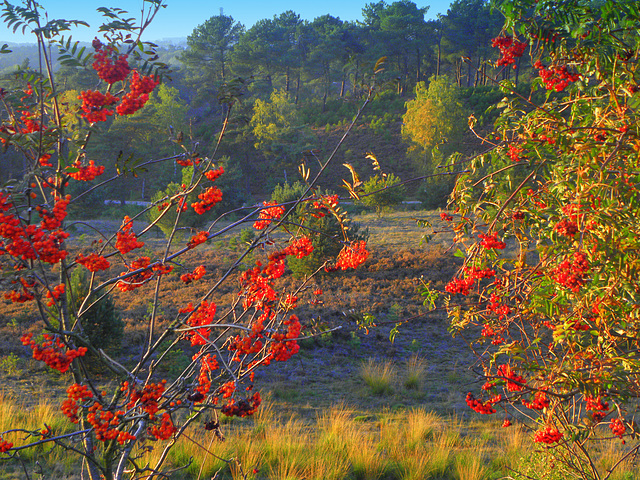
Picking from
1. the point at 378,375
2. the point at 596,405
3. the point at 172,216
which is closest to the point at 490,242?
the point at 596,405

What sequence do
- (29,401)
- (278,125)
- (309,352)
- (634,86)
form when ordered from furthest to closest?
(278,125) → (309,352) → (29,401) → (634,86)

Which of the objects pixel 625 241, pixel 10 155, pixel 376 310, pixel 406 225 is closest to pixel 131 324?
pixel 376 310

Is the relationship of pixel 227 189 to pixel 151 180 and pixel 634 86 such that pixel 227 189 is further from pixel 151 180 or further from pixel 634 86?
pixel 634 86

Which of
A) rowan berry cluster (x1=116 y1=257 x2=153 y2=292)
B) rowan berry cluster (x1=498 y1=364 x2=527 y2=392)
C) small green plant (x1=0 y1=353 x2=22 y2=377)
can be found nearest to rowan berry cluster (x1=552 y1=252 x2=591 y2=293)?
rowan berry cluster (x1=498 y1=364 x2=527 y2=392)

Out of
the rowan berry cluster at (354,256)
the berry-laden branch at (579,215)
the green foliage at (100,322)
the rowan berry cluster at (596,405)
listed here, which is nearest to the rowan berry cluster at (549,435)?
the berry-laden branch at (579,215)

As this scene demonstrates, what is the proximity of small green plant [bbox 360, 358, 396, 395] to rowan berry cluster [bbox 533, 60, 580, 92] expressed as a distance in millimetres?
4815

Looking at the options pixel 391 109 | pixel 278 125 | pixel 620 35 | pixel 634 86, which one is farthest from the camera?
pixel 391 109

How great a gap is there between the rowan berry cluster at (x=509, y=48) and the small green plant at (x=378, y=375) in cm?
484

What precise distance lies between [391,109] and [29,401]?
41.6m

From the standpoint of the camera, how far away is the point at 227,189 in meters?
26.4

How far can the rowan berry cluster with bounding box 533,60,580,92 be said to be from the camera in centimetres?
246

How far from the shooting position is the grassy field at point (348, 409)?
3.80 meters

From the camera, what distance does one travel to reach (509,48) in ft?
8.91

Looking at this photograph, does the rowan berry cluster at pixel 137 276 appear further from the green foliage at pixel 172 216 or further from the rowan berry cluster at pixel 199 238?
the green foliage at pixel 172 216
